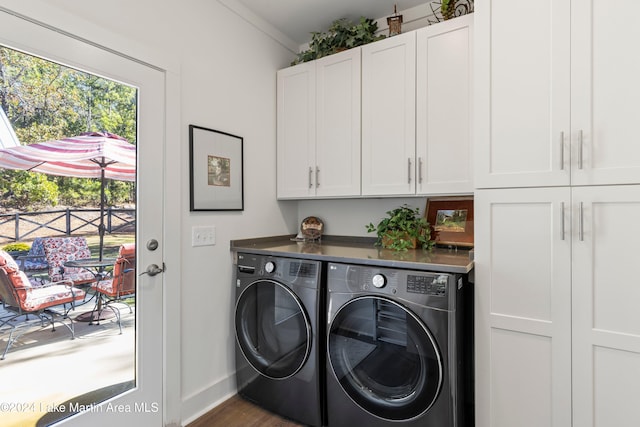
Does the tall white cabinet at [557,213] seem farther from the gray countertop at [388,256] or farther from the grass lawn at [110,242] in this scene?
the grass lawn at [110,242]

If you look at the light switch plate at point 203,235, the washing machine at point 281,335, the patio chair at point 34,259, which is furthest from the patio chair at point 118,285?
the washing machine at point 281,335

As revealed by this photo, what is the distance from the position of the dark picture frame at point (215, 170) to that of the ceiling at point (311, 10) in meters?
0.91

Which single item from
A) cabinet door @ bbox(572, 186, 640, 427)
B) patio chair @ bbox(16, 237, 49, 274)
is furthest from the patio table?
cabinet door @ bbox(572, 186, 640, 427)

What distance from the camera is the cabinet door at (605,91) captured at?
1.25 meters

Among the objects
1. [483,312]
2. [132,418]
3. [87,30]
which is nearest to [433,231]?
[483,312]

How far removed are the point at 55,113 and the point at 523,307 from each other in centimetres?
226

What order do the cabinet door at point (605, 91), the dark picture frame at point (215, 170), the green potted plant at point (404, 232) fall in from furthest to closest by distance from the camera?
the green potted plant at point (404, 232) → the dark picture frame at point (215, 170) → the cabinet door at point (605, 91)

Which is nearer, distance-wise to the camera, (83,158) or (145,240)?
(83,158)

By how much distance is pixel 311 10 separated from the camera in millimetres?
2264

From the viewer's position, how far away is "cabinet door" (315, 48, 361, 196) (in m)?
2.19

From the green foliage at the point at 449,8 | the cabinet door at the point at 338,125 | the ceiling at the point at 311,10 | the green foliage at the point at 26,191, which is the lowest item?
the green foliage at the point at 26,191

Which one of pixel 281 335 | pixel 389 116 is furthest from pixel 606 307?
pixel 281 335

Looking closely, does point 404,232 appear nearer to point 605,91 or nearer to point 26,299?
point 605,91

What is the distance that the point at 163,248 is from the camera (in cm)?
178
